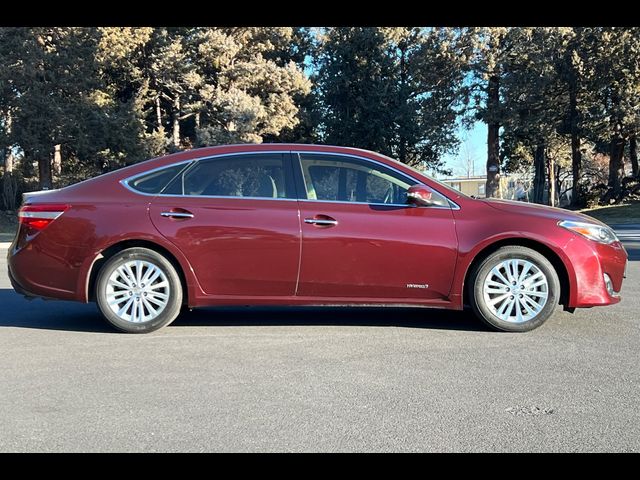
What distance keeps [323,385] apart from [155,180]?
2749 mm

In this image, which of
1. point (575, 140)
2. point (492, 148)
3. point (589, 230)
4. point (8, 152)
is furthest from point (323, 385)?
Answer: point (575, 140)

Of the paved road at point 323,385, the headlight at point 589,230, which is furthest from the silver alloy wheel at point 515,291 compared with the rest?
the headlight at point 589,230

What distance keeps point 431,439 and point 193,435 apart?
1330 millimetres

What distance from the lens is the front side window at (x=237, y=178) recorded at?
5816mm

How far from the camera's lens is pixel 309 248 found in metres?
5.61

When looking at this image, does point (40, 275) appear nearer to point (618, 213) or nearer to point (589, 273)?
point (589, 273)

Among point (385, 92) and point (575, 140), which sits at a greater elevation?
point (385, 92)

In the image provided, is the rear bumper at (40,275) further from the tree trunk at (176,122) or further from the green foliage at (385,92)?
the green foliage at (385,92)

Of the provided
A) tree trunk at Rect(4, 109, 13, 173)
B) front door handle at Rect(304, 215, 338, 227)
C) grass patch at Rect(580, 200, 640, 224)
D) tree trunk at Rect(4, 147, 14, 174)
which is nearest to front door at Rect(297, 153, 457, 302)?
front door handle at Rect(304, 215, 338, 227)

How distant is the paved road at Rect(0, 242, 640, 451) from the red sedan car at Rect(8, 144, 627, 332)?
1.18ft

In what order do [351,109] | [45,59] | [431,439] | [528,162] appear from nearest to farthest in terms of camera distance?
1. [431,439]
2. [45,59]
3. [351,109]
4. [528,162]
